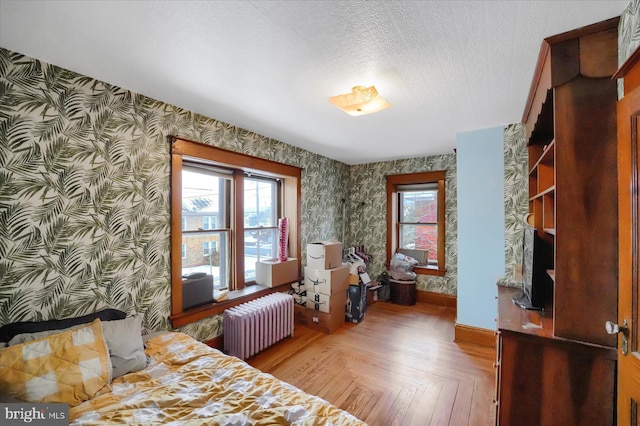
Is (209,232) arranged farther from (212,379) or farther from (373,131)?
(373,131)

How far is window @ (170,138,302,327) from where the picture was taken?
2.44 meters

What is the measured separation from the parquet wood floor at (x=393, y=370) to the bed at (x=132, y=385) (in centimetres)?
88

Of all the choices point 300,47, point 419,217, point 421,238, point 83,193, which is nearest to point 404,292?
point 421,238

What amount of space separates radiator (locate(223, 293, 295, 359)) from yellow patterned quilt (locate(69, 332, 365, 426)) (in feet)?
2.81

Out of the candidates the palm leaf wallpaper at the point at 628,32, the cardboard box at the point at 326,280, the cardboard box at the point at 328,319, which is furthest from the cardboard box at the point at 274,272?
the palm leaf wallpaper at the point at 628,32

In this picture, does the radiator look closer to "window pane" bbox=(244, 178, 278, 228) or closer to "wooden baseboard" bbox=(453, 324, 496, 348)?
"window pane" bbox=(244, 178, 278, 228)

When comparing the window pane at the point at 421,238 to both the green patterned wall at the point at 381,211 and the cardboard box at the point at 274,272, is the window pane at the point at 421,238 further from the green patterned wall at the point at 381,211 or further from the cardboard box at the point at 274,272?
the cardboard box at the point at 274,272

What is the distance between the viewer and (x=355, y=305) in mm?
3607

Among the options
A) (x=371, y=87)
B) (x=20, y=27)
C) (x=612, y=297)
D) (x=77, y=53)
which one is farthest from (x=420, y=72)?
(x=20, y=27)

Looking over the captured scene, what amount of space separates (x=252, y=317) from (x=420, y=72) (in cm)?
261

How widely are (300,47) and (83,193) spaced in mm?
1831

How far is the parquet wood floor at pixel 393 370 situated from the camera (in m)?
1.96

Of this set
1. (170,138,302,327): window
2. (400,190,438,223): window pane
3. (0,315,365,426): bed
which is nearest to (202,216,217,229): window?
(170,138,302,327): window

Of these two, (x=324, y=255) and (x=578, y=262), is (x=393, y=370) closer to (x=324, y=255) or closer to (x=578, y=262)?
(x=324, y=255)
